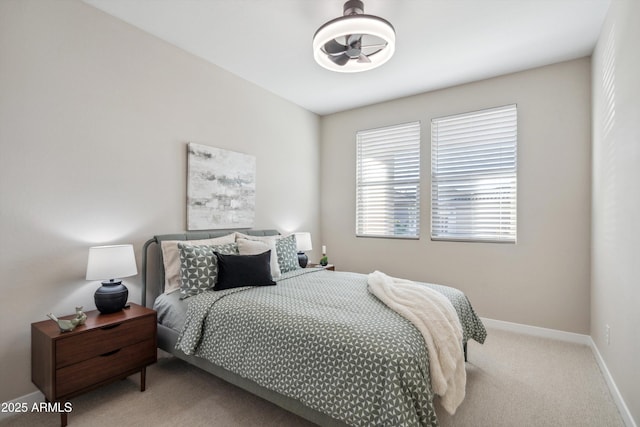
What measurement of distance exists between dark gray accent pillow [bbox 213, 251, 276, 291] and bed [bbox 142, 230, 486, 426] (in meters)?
0.07

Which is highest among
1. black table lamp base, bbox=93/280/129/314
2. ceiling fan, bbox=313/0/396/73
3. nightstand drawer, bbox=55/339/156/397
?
ceiling fan, bbox=313/0/396/73

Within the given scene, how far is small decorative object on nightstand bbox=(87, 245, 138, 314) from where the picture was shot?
7.25 feet

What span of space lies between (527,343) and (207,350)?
3126mm

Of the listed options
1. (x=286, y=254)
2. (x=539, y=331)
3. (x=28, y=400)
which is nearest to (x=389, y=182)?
(x=286, y=254)

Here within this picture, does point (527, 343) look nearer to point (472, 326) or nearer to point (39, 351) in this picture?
point (472, 326)

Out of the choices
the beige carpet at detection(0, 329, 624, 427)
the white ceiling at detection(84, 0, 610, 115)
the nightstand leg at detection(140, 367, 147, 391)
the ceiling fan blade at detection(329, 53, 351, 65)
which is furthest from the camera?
the ceiling fan blade at detection(329, 53, 351, 65)

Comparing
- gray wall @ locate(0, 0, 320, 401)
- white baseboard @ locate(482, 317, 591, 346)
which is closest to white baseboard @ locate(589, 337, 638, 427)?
white baseboard @ locate(482, 317, 591, 346)

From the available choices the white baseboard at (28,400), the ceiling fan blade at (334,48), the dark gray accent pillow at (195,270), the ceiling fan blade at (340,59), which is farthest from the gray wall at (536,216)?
the white baseboard at (28,400)

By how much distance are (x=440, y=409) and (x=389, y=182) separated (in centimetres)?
296

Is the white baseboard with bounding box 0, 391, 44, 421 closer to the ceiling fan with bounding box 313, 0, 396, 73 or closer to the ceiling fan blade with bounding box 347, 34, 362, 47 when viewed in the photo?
the ceiling fan with bounding box 313, 0, 396, 73

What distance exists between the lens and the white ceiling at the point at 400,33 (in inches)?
96.9

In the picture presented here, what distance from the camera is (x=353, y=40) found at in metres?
2.44

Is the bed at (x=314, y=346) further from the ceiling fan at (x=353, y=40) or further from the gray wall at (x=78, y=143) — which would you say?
the ceiling fan at (x=353, y=40)

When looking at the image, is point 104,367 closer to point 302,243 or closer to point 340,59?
point 302,243
